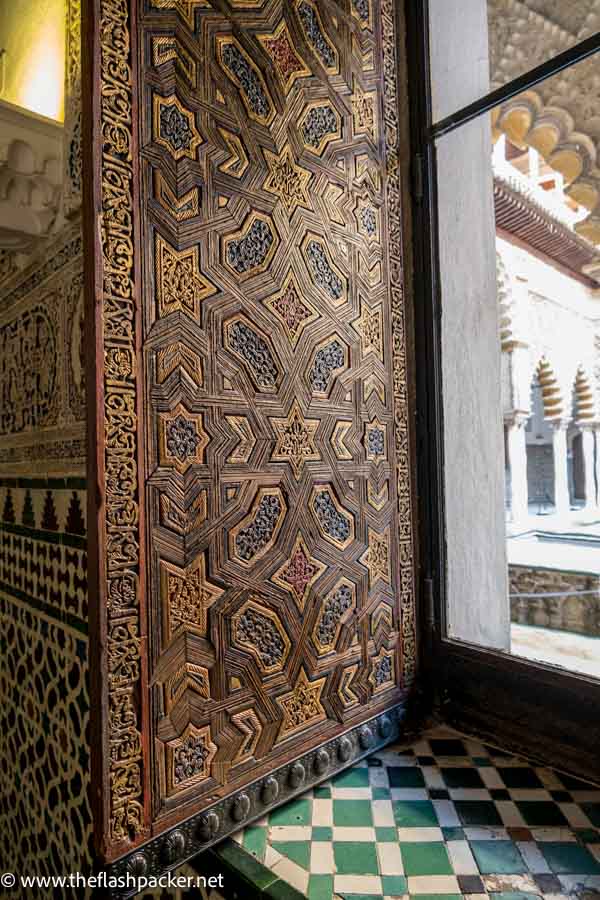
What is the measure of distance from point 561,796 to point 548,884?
10.2 inches

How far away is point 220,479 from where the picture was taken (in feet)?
3.49

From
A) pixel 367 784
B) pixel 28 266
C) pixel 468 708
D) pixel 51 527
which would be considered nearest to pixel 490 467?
pixel 468 708

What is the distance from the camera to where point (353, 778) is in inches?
49.2

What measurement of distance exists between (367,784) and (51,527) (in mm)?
892

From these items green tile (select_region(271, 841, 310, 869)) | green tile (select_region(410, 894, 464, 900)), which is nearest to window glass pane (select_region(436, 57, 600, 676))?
green tile (select_region(410, 894, 464, 900))

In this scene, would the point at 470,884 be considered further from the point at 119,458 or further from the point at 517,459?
the point at 517,459

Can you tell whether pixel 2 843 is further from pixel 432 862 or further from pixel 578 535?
pixel 578 535

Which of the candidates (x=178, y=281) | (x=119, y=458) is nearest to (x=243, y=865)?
(x=119, y=458)

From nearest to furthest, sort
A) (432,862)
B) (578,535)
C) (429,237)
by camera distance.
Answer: (432,862) < (429,237) < (578,535)

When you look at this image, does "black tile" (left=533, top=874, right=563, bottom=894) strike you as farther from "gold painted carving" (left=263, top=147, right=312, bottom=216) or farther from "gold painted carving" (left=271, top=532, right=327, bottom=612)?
"gold painted carving" (left=263, top=147, right=312, bottom=216)

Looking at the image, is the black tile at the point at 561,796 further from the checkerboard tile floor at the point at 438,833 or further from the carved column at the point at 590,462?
the carved column at the point at 590,462

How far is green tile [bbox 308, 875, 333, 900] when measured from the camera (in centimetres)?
90

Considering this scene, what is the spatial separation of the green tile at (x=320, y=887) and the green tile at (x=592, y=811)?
0.53 metres

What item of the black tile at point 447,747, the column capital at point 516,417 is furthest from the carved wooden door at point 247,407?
the column capital at point 516,417
